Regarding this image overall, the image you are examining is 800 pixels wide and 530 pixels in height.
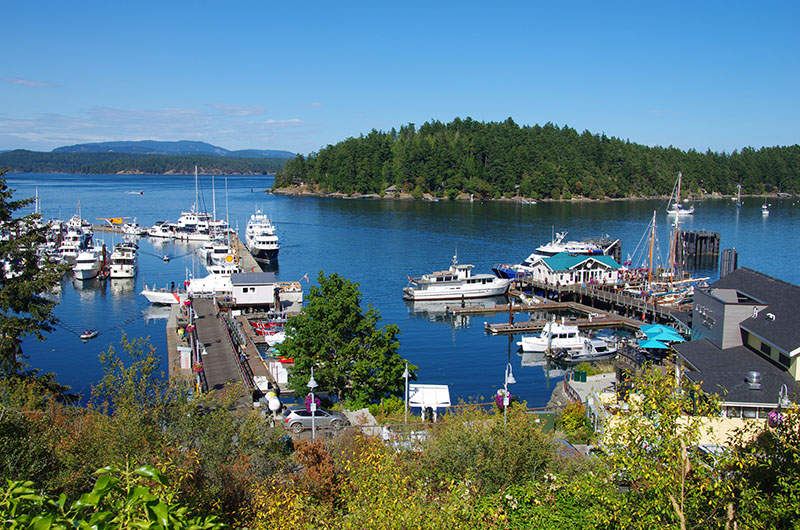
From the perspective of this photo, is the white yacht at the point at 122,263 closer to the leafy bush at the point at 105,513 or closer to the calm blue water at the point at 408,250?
the calm blue water at the point at 408,250

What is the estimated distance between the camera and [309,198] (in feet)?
552

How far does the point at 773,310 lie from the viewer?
960 inches

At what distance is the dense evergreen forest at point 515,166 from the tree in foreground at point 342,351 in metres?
133

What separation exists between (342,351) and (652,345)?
63.6ft

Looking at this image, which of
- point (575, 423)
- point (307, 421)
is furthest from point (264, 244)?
point (575, 423)

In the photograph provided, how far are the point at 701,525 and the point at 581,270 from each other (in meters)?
49.9

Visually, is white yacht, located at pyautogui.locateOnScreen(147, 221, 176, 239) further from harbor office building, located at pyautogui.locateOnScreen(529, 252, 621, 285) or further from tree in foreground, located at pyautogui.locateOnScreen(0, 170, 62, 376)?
tree in foreground, located at pyautogui.locateOnScreen(0, 170, 62, 376)

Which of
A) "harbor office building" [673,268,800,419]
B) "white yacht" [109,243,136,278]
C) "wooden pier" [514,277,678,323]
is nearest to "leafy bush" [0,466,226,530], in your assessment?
"harbor office building" [673,268,800,419]

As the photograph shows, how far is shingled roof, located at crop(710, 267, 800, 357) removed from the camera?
22.3 meters

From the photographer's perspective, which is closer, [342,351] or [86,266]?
[342,351]

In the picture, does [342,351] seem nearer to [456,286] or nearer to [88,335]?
[88,335]

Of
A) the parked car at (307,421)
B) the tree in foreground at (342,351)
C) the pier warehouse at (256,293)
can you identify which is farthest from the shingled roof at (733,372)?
the pier warehouse at (256,293)

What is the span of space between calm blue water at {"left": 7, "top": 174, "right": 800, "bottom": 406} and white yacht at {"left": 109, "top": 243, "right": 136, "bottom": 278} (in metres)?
1.31

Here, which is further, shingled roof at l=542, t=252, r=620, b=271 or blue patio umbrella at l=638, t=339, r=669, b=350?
shingled roof at l=542, t=252, r=620, b=271
